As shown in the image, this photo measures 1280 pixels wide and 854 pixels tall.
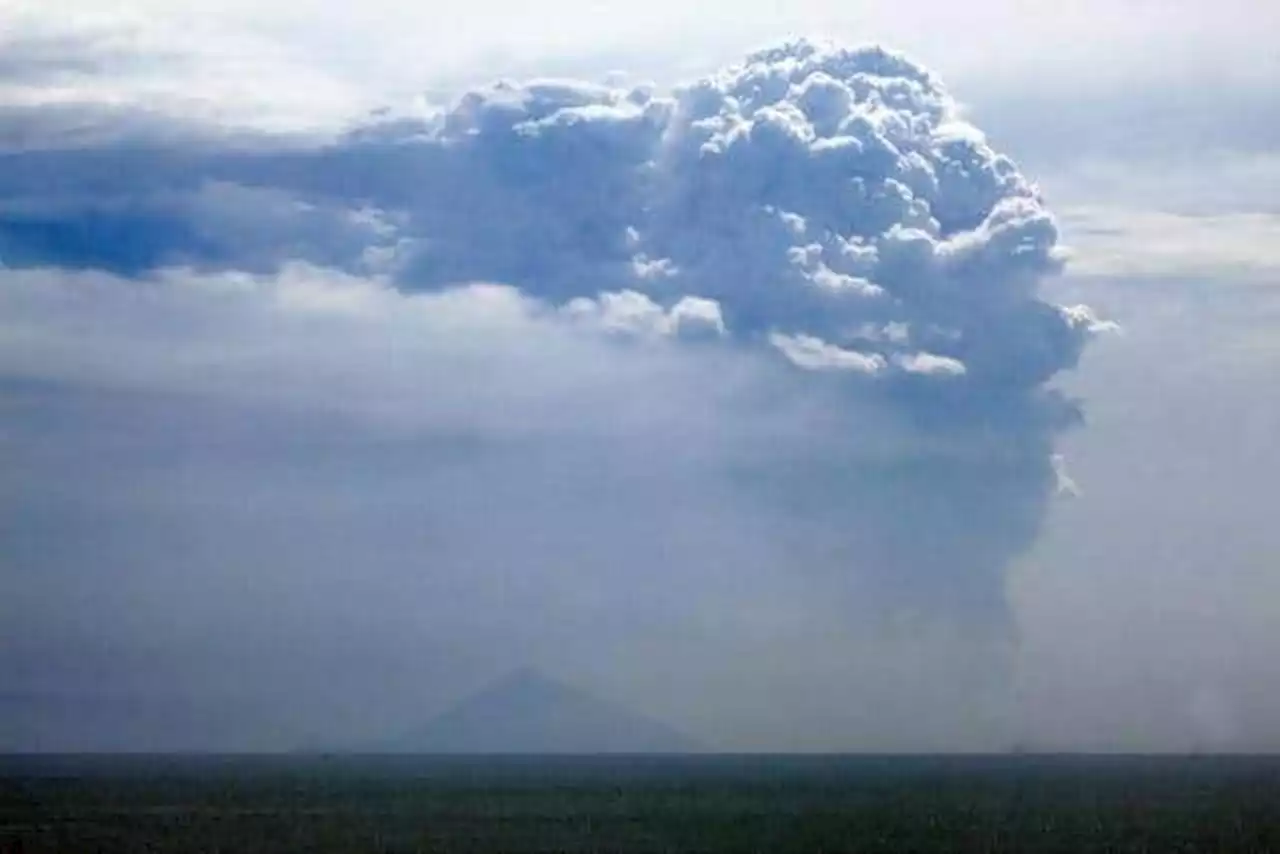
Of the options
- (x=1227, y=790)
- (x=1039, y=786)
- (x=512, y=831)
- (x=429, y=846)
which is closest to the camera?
(x=429, y=846)

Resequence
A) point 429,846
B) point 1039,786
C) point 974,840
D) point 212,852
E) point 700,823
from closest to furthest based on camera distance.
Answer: point 212,852 → point 429,846 → point 974,840 → point 700,823 → point 1039,786

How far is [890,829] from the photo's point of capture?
69.6 meters

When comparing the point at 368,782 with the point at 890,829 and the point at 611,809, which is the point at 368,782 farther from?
the point at 890,829

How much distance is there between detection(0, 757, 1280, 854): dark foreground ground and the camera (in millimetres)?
59938

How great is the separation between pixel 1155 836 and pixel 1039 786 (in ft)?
191

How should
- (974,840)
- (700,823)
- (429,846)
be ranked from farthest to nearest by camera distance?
(700,823) < (974,840) < (429,846)

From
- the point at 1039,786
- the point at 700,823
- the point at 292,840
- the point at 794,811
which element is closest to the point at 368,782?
the point at 1039,786

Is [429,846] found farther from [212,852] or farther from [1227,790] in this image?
[1227,790]

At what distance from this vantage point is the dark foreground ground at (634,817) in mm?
59938

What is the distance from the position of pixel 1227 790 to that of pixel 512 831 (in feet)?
184

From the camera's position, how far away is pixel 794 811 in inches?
3310

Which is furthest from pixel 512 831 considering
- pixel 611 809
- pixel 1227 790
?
pixel 1227 790

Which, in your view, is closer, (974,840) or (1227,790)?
(974,840)

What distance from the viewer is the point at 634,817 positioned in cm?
7762
